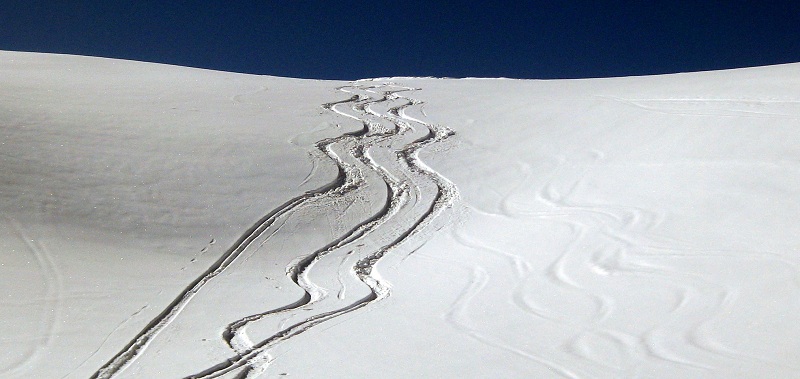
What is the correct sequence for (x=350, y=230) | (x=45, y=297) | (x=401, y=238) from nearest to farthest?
(x=45, y=297) → (x=401, y=238) → (x=350, y=230)

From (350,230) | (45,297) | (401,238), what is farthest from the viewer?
(350,230)

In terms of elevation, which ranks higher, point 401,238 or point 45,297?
point 401,238

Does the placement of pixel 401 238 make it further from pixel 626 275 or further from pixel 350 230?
pixel 626 275

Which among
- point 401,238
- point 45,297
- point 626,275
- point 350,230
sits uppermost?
point 350,230

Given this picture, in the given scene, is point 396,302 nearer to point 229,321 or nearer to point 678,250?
point 229,321

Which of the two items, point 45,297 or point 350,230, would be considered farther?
point 350,230

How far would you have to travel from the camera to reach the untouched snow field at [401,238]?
13.0ft

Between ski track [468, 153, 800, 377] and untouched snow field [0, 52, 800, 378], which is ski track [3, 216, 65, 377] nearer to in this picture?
untouched snow field [0, 52, 800, 378]

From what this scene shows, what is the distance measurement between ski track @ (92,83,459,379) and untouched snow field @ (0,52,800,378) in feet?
0.09

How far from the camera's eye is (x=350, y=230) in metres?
6.34

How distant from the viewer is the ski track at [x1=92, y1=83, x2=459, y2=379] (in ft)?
13.9

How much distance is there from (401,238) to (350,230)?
50cm

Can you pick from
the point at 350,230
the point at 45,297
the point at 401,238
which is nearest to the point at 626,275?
the point at 401,238

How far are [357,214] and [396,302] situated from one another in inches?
74.9
